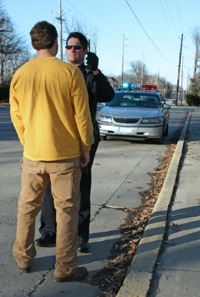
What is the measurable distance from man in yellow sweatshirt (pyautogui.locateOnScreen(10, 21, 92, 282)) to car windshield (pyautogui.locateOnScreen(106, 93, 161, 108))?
925 centimetres

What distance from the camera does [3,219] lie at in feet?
15.2

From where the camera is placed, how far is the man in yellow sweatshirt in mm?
2932

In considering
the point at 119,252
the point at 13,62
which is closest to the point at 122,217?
the point at 119,252

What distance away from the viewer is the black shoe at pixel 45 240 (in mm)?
3922

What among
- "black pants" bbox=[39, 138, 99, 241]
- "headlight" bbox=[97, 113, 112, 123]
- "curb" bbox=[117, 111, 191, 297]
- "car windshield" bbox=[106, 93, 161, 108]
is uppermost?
"car windshield" bbox=[106, 93, 161, 108]

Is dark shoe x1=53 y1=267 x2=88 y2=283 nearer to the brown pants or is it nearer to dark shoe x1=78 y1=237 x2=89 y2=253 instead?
the brown pants

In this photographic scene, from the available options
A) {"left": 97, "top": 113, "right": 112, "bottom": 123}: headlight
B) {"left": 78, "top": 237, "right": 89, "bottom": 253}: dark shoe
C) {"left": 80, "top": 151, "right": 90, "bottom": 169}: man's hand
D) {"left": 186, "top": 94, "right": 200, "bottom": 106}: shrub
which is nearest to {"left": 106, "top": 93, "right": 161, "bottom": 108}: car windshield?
{"left": 97, "top": 113, "right": 112, "bottom": 123}: headlight

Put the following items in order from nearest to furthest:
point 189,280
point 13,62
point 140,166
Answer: point 189,280
point 140,166
point 13,62

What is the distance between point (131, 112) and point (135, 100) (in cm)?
130

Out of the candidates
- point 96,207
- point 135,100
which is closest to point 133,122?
point 135,100

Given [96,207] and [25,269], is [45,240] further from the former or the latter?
[96,207]

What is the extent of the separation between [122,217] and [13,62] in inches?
2722

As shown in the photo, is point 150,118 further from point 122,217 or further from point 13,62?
point 13,62

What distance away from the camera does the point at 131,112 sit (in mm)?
11234
